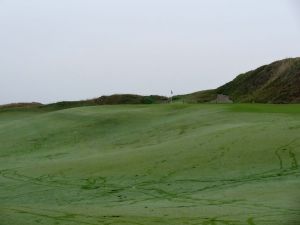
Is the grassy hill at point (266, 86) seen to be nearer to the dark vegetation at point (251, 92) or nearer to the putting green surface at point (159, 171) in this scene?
the dark vegetation at point (251, 92)

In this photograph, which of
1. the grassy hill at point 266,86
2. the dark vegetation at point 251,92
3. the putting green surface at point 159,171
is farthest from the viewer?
the grassy hill at point 266,86

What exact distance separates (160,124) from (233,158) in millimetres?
12239

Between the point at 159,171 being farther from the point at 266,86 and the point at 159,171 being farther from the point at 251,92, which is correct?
the point at 251,92

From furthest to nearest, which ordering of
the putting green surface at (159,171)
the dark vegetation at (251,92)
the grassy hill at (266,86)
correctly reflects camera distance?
1. the grassy hill at (266,86)
2. the dark vegetation at (251,92)
3. the putting green surface at (159,171)

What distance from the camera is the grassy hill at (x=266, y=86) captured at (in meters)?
51.8

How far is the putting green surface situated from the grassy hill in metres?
20.6

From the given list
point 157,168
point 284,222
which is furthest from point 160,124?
point 284,222

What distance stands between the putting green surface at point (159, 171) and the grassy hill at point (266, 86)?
67.5ft

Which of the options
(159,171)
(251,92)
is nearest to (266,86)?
(251,92)

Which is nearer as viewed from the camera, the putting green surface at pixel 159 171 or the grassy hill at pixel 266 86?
the putting green surface at pixel 159 171

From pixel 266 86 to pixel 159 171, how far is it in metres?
41.0

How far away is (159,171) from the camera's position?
56.2ft

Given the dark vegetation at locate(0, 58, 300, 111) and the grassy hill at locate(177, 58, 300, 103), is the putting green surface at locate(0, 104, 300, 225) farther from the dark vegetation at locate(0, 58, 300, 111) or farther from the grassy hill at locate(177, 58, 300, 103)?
the grassy hill at locate(177, 58, 300, 103)

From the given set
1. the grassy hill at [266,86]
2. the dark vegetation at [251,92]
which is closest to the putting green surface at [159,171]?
the dark vegetation at [251,92]
